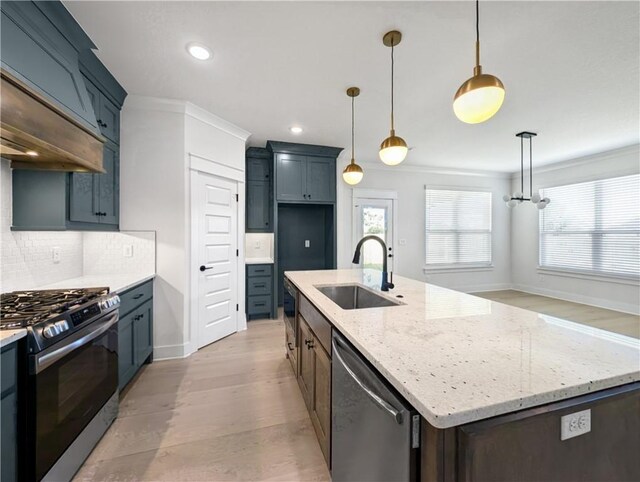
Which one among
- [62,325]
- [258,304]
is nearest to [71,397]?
[62,325]

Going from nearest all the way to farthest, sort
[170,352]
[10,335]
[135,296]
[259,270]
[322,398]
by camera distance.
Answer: [10,335]
[322,398]
[135,296]
[170,352]
[259,270]

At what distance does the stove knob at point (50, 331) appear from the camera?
1.26 metres

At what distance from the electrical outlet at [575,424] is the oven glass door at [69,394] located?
2.01 metres

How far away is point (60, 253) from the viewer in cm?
235

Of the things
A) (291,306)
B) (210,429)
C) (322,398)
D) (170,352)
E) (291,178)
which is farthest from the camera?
(291,178)

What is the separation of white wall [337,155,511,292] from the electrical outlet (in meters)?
4.43

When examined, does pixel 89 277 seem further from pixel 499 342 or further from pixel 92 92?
pixel 499 342

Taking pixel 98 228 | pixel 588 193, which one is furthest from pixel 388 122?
pixel 588 193

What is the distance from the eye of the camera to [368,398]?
958mm

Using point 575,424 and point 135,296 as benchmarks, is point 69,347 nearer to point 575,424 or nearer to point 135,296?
point 135,296

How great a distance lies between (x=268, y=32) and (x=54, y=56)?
53.1 inches

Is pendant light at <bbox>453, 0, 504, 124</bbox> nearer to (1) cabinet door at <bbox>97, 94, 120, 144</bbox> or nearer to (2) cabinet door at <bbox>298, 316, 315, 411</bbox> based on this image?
(2) cabinet door at <bbox>298, 316, 315, 411</bbox>

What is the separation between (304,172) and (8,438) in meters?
3.96

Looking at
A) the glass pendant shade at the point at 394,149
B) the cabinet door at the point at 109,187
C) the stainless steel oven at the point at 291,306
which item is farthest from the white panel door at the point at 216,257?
the glass pendant shade at the point at 394,149
